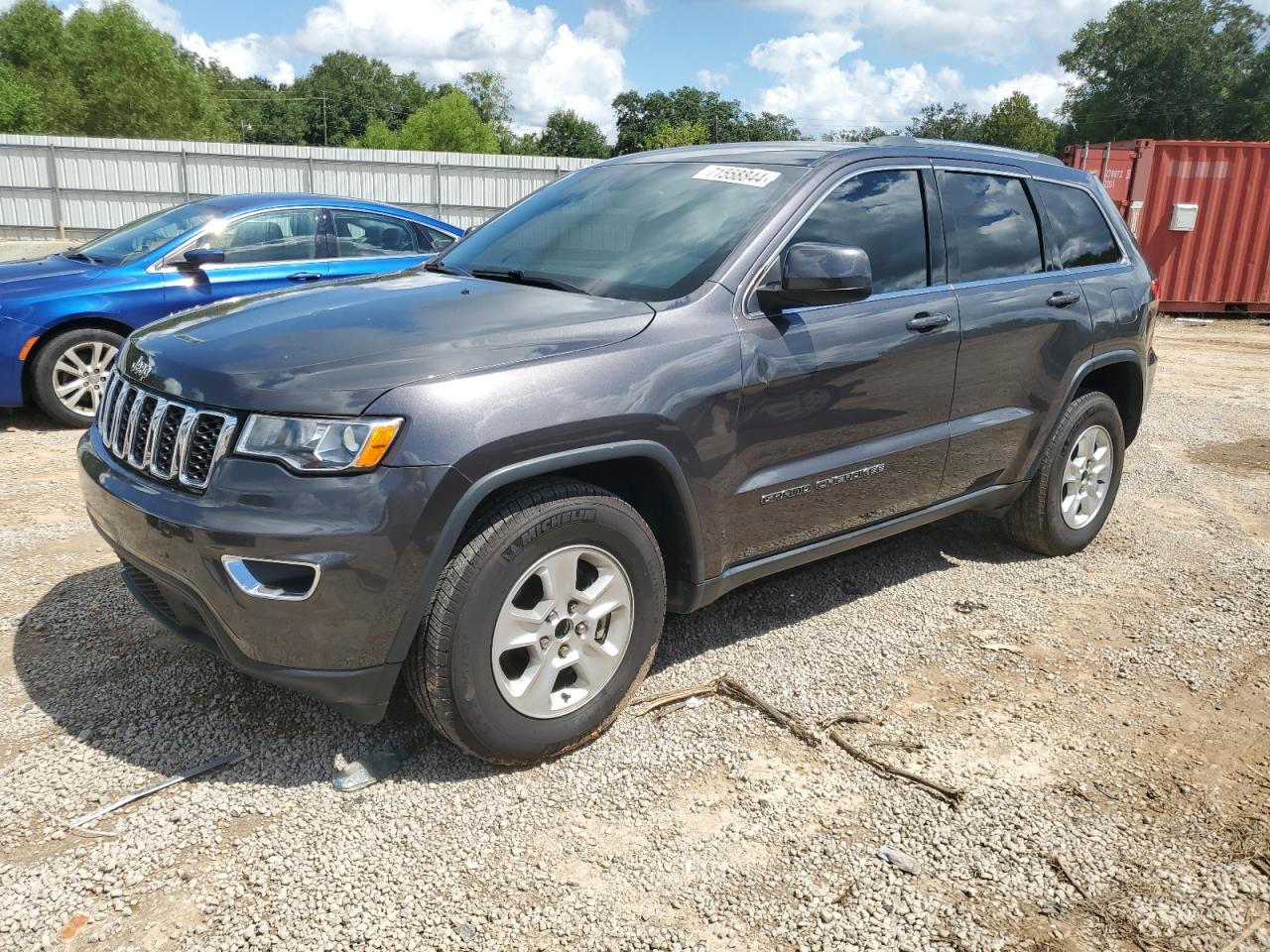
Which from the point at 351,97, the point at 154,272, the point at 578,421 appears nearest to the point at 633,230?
the point at 578,421

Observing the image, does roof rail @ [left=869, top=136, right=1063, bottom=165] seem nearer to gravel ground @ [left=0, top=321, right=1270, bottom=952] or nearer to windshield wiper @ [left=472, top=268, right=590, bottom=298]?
windshield wiper @ [left=472, top=268, right=590, bottom=298]

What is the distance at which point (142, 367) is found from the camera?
2961mm

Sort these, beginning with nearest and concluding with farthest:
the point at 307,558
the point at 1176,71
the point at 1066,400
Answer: the point at 307,558 → the point at 1066,400 → the point at 1176,71

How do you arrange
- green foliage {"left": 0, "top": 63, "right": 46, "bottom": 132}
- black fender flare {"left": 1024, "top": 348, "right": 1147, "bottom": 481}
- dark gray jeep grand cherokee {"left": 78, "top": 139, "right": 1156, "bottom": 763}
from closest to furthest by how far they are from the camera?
dark gray jeep grand cherokee {"left": 78, "top": 139, "right": 1156, "bottom": 763}
black fender flare {"left": 1024, "top": 348, "right": 1147, "bottom": 481}
green foliage {"left": 0, "top": 63, "right": 46, "bottom": 132}

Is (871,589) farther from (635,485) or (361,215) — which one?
(361,215)

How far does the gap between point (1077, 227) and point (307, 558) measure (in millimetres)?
3940

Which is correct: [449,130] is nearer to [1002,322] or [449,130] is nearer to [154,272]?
[154,272]

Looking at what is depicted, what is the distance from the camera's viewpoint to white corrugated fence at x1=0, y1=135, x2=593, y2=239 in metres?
Result: 24.9

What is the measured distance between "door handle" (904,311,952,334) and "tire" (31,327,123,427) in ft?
17.8

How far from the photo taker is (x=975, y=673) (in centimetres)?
378

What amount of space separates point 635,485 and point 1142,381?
3.25 m

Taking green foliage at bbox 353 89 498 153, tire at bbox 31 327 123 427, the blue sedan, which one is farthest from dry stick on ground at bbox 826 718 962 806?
green foliage at bbox 353 89 498 153

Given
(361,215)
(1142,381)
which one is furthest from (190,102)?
(1142,381)

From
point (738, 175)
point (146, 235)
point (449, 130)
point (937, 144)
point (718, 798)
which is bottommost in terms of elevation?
point (718, 798)
